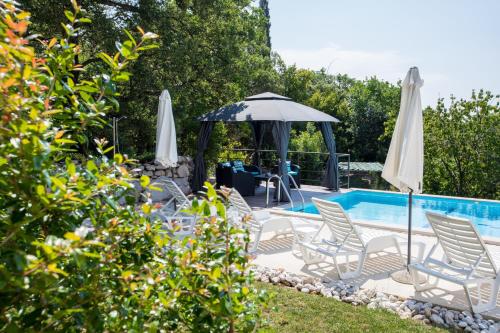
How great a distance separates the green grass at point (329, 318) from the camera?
389 centimetres

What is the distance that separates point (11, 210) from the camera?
1.38 meters

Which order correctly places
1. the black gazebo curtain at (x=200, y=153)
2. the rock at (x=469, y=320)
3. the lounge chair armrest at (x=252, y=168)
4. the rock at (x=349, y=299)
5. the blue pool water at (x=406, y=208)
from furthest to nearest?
the lounge chair armrest at (x=252, y=168)
the black gazebo curtain at (x=200, y=153)
the blue pool water at (x=406, y=208)
the rock at (x=349, y=299)
the rock at (x=469, y=320)

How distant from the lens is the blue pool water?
10.5 metres

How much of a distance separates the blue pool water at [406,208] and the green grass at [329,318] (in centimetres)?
599

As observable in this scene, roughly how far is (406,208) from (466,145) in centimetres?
562

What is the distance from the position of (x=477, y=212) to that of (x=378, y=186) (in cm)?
719

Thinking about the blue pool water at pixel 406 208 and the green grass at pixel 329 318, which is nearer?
the green grass at pixel 329 318

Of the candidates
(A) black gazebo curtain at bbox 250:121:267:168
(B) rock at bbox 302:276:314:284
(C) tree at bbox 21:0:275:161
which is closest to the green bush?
(B) rock at bbox 302:276:314:284

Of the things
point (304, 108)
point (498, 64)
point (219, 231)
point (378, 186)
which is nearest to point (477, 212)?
point (304, 108)

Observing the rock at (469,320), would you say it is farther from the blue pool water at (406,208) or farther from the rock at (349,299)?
the blue pool water at (406,208)

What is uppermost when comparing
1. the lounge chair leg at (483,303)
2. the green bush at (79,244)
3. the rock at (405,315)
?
the green bush at (79,244)

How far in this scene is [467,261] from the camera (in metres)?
4.58

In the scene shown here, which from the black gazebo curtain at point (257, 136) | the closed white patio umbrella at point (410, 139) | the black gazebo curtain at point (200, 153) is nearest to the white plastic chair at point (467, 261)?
the closed white patio umbrella at point (410, 139)

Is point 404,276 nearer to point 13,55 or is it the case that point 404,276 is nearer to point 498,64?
point 13,55
